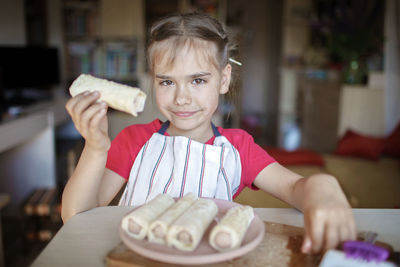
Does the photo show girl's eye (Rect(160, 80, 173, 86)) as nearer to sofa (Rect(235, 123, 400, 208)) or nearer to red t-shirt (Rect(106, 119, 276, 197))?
red t-shirt (Rect(106, 119, 276, 197))

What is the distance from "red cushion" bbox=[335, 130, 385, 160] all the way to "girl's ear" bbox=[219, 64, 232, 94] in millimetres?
2054

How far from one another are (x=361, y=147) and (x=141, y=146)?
Answer: 2253mm

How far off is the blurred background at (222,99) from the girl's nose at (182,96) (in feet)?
0.92

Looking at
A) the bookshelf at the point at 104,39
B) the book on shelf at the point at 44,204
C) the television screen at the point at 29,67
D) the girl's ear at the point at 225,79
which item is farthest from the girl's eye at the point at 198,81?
the bookshelf at the point at 104,39

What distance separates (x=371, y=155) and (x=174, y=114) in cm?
224

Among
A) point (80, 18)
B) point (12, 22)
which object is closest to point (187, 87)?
point (12, 22)

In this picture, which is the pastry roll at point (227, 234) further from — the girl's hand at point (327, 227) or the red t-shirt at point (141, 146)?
the red t-shirt at point (141, 146)

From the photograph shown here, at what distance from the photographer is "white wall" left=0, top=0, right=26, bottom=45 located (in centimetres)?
332

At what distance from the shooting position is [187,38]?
100cm

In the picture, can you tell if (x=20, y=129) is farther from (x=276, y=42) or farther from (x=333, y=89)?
(x=276, y=42)

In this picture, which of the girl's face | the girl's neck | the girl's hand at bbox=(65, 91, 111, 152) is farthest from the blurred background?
the girl's hand at bbox=(65, 91, 111, 152)

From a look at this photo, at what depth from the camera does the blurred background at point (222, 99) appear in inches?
98.3

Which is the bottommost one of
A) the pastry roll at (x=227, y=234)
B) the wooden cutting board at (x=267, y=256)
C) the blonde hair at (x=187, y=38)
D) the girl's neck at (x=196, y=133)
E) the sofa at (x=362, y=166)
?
the sofa at (x=362, y=166)

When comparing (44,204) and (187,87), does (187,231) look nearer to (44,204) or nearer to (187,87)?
(187,87)
